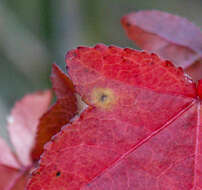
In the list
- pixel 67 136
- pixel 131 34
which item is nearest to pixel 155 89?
pixel 67 136

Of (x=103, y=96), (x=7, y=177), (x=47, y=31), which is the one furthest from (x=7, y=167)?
(x=47, y=31)

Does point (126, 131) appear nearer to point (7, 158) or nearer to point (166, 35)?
point (166, 35)

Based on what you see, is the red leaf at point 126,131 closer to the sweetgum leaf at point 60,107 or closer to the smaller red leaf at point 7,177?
the sweetgum leaf at point 60,107

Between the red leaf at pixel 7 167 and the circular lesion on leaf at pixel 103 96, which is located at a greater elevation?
the circular lesion on leaf at pixel 103 96

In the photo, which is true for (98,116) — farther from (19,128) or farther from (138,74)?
(19,128)

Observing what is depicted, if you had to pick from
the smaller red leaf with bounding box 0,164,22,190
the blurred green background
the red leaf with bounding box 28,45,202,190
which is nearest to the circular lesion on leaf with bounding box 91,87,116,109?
the red leaf with bounding box 28,45,202,190

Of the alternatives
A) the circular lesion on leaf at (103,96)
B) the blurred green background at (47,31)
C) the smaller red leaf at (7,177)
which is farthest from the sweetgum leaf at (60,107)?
the blurred green background at (47,31)

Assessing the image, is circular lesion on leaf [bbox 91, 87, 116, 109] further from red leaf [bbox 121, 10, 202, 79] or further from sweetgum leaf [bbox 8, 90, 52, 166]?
sweetgum leaf [bbox 8, 90, 52, 166]
